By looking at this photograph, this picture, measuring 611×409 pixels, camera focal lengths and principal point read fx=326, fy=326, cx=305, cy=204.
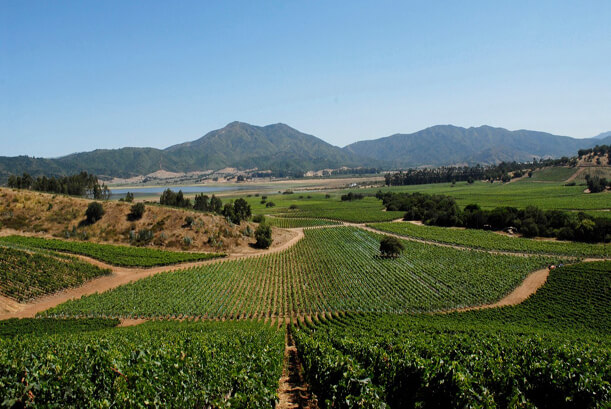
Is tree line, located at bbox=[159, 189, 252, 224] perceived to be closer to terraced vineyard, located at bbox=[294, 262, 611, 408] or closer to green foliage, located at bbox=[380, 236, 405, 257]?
green foliage, located at bbox=[380, 236, 405, 257]

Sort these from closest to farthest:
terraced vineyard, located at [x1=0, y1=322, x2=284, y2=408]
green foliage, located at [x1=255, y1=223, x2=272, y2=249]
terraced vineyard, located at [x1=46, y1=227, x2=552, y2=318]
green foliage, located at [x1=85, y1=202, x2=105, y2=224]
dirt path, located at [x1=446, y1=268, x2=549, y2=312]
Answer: terraced vineyard, located at [x1=0, y1=322, x2=284, y2=408] → terraced vineyard, located at [x1=46, y1=227, x2=552, y2=318] → dirt path, located at [x1=446, y1=268, x2=549, y2=312] → green foliage, located at [x1=255, y1=223, x2=272, y2=249] → green foliage, located at [x1=85, y1=202, x2=105, y2=224]

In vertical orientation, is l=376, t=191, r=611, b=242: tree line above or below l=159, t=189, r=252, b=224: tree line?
below

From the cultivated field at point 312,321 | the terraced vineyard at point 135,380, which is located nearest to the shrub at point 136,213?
the cultivated field at point 312,321

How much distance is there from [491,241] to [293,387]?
250 feet

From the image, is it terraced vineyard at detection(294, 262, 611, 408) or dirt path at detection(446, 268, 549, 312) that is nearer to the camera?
terraced vineyard at detection(294, 262, 611, 408)

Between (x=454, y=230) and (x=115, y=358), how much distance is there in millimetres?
97297

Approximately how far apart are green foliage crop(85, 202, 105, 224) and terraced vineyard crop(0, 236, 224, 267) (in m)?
10.3

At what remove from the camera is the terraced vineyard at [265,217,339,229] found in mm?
109938

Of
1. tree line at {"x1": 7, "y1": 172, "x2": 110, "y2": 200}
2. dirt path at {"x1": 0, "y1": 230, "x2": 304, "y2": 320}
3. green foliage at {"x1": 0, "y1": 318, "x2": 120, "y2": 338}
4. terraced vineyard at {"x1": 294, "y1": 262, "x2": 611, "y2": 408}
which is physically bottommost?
dirt path at {"x1": 0, "y1": 230, "x2": 304, "y2": 320}

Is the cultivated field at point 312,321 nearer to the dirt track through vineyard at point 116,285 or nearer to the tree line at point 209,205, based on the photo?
the dirt track through vineyard at point 116,285

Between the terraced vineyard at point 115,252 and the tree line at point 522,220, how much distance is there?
2982 inches

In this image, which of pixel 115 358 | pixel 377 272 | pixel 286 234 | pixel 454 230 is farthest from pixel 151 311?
pixel 454 230

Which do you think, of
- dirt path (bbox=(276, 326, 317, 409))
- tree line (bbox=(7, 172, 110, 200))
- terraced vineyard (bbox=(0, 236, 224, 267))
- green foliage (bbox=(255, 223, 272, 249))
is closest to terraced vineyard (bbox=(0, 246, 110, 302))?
terraced vineyard (bbox=(0, 236, 224, 267))

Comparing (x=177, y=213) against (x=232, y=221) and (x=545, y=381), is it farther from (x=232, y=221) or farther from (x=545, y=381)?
(x=545, y=381)
